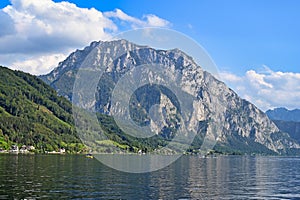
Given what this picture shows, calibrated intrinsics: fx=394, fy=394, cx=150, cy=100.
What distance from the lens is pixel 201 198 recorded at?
72.3 m

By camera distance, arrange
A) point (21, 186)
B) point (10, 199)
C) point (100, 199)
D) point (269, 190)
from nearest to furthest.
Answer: point (10, 199) → point (100, 199) → point (21, 186) → point (269, 190)

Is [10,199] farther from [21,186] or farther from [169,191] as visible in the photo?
[169,191]

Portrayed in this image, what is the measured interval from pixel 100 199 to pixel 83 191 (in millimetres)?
9347

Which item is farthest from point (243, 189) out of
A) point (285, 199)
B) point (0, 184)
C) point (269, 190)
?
point (0, 184)

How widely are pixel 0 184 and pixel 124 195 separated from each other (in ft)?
81.8

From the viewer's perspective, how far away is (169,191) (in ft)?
263

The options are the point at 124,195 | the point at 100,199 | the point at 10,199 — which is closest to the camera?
the point at 10,199

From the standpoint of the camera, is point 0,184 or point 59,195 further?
point 0,184

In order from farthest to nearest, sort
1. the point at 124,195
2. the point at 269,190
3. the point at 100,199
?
the point at 269,190, the point at 124,195, the point at 100,199

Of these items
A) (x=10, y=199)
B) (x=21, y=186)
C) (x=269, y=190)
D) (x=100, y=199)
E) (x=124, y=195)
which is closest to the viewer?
(x=10, y=199)

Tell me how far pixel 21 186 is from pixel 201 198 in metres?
34.5

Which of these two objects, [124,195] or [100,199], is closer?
[100,199]

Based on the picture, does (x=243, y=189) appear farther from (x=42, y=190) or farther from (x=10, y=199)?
(x=10, y=199)

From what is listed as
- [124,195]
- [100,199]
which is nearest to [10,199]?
[100,199]
